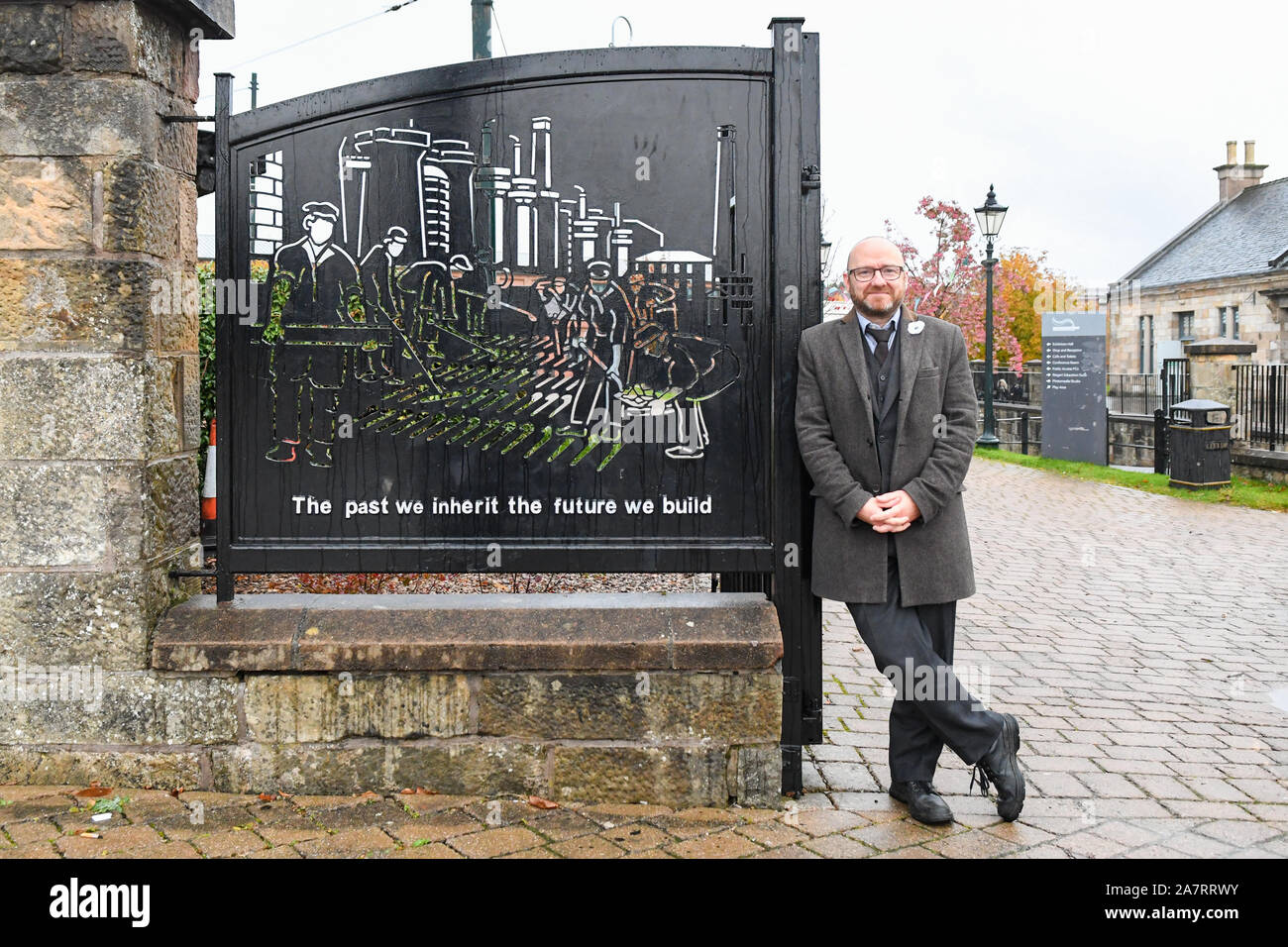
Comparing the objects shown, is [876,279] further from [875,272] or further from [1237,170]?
[1237,170]

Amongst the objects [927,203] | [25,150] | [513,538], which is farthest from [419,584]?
[927,203]

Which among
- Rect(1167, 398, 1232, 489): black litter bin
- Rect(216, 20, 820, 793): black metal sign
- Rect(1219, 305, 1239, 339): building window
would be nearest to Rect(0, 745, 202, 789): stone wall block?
Rect(216, 20, 820, 793): black metal sign

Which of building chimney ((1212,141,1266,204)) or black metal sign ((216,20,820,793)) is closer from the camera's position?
black metal sign ((216,20,820,793))

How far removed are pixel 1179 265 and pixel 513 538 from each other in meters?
49.3

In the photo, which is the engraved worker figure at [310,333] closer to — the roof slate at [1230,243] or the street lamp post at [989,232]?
the street lamp post at [989,232]

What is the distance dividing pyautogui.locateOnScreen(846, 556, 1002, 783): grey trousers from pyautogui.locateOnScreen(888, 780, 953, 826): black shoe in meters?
0.04

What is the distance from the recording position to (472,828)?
3855 mm

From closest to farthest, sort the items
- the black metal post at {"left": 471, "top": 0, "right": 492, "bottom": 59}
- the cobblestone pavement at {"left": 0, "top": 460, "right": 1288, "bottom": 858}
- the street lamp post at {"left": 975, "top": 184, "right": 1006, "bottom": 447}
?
the cobblestone pavement at {"left": 0, "top": 460, "right": 1288, "bottom": 858} → the black metal post at {"left": 471, "top": 0, "right": 492, "bottom": 59} → the street lamp post at {"left": 975, "top": 184, "right": 1006, "bottom": 447}

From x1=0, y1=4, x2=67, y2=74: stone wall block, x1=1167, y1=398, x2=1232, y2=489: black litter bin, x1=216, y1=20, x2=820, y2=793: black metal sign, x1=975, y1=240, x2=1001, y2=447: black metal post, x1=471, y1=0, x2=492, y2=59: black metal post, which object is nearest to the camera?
x1=0, y1=4, x2=67, y2=74: stone wall block

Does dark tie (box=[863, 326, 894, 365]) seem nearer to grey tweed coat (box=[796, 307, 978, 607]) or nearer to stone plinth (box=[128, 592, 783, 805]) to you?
grey tweed coat (box=[796, 307, 978, 607])

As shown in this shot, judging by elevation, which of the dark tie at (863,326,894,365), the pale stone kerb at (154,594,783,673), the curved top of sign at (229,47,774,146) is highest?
the curved top of sign at (229,47,774,146)

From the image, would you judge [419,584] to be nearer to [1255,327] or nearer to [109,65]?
[109,65]

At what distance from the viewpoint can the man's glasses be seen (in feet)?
13.5

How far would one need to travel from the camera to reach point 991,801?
428 centimetres
